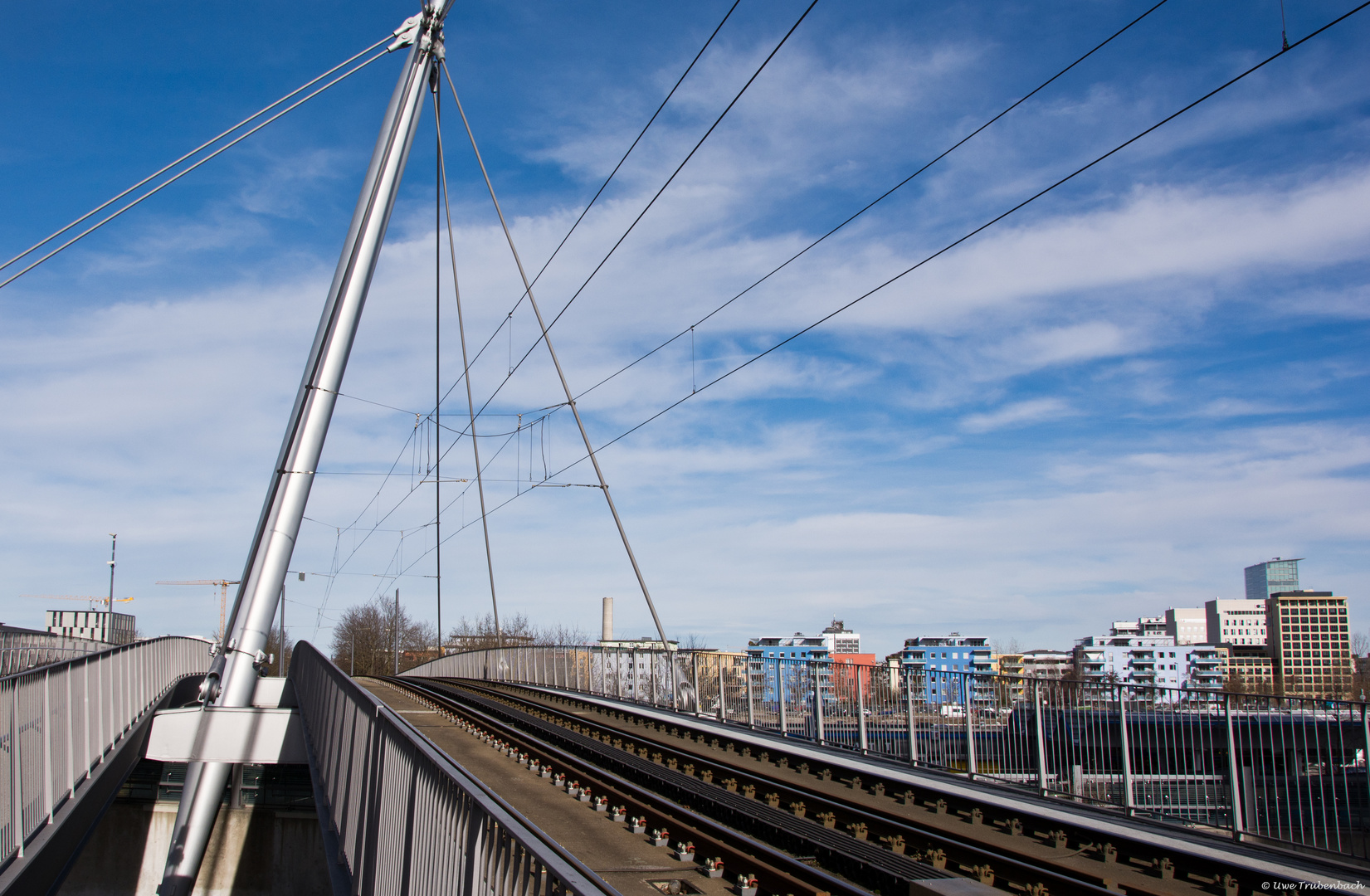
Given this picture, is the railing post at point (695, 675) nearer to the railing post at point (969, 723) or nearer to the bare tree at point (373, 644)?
the railing post at point (969, 723)

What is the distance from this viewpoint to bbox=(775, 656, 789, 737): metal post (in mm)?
20203

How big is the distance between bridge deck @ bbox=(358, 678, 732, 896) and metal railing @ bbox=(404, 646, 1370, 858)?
5474 millimetres

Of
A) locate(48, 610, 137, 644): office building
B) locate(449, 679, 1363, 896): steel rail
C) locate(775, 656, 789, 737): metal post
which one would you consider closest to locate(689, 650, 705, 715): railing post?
locate(775, 656, 789, 737): metal post

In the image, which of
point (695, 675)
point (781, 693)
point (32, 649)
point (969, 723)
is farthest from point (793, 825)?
point (32, 649)

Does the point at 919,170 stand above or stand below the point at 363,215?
below

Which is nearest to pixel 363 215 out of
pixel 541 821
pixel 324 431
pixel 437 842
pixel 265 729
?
pixel 324 431

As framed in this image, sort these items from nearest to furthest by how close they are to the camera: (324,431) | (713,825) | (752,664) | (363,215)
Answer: (713,825) < (324,431) < (363,215) < (752,664)

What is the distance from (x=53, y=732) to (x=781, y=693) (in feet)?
44.9

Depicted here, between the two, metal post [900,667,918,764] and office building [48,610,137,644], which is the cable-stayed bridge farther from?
office building [48,610,137,644]

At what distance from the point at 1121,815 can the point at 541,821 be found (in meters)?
6.74

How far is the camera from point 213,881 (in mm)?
33844

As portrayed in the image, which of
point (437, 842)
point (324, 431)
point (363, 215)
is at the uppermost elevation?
point (363, 215)

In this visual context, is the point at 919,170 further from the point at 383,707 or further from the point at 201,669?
the point at 201,669

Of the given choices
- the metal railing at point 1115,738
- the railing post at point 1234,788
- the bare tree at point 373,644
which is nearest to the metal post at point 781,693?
the metal railing at point 1115,738
